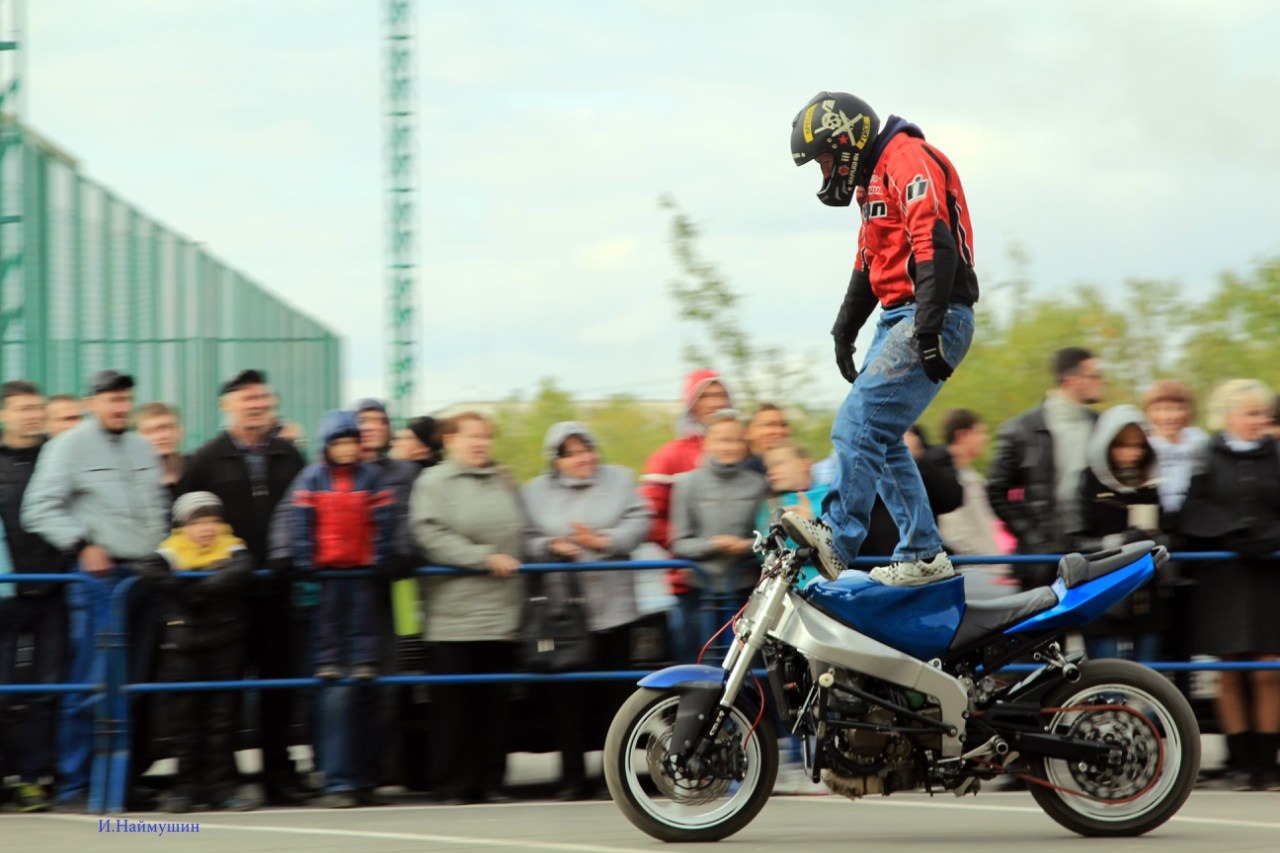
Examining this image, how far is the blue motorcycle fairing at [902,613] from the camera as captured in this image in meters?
7.02

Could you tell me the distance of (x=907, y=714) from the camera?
22.8 ft

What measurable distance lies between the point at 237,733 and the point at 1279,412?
5532 mm

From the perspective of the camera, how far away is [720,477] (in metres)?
8.91

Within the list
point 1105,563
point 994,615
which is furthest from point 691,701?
point 1105,563

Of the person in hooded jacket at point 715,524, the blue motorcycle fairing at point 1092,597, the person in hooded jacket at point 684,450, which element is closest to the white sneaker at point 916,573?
the blue motorcycle fairing at point 1092,597

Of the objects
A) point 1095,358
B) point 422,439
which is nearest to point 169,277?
point 422,439

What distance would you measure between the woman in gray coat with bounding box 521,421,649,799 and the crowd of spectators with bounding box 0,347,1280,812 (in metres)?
0.01

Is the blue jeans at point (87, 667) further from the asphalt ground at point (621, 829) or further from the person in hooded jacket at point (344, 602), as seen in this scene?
the person in hooded jacket at point (344, 602)

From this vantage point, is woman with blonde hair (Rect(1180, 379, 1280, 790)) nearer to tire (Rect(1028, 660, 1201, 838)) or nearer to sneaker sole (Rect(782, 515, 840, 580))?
tire (Rect(1028, 660, 1201, 838))

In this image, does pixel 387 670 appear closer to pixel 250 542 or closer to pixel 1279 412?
pixel 250 542

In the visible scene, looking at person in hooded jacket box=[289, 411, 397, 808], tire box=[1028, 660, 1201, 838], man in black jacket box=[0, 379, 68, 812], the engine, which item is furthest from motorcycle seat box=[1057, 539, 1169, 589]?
man in black jacket box=[0, 379, 68, 812]

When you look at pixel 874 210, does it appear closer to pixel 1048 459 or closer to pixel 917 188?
pixel 917 188

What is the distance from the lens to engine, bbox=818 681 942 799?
274 inches

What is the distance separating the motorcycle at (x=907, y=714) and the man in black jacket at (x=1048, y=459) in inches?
85.6
